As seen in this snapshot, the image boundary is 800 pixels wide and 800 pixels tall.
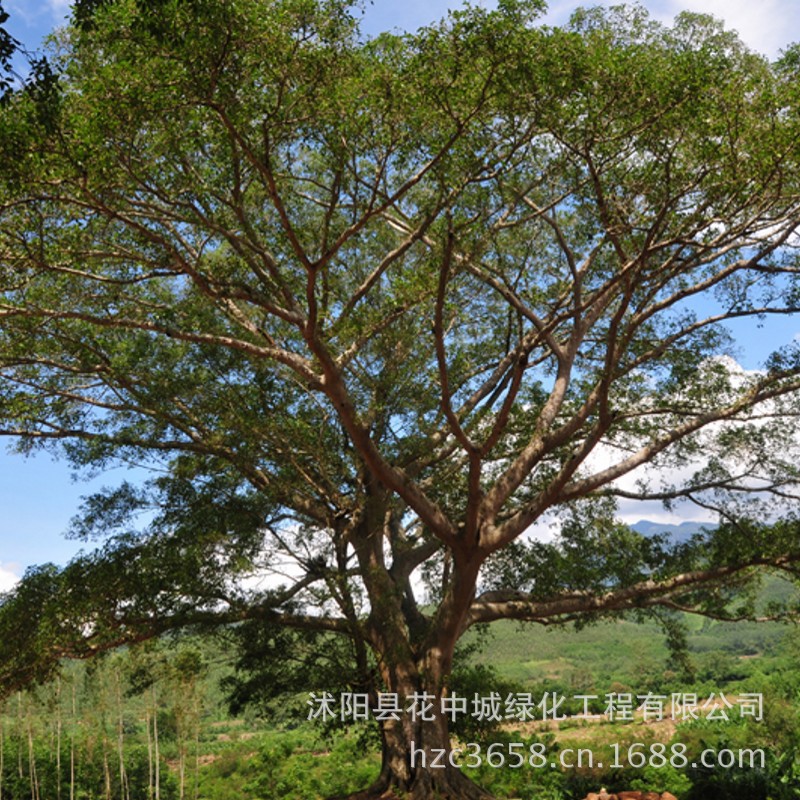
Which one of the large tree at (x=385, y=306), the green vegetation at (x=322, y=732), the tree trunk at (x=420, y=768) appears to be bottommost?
the green vegetation at (x=322, y=732)

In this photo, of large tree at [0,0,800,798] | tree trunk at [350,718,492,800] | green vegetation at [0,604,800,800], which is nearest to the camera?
large tree at [0,0,800,798]

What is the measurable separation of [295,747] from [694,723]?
11474mm

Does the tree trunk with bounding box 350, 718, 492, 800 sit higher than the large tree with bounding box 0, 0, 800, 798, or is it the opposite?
the large tree with bounding box 0, 0, 800, 798

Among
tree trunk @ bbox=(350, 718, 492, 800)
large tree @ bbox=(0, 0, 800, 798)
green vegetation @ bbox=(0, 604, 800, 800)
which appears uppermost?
large tree @ bbox=(0, 0, 800, 798)

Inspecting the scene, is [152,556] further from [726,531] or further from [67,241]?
[726,531]

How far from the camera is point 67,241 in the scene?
5.94 m

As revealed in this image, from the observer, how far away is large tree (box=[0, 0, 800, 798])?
5.36 meters

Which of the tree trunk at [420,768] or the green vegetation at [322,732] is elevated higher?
the tree trunk at [420,768]

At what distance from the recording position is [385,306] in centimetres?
739

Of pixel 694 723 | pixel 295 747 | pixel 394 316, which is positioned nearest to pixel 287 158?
pixel 394 316

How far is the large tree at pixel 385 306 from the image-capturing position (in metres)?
5.36

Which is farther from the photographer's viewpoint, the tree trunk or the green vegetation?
the green vegetation

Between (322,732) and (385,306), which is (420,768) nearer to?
(322,732)

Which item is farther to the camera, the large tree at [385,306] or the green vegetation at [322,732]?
the green vegetation at [322,732]
